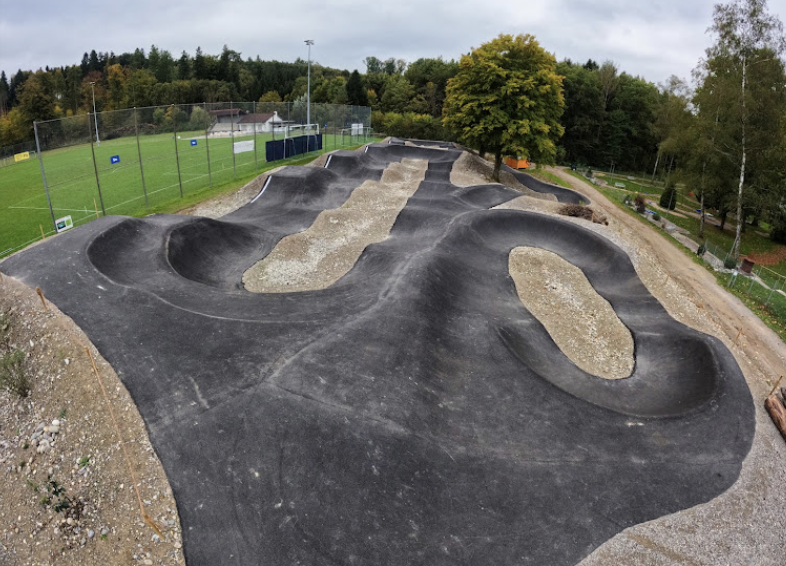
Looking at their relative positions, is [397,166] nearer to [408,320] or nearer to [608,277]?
[608,277]

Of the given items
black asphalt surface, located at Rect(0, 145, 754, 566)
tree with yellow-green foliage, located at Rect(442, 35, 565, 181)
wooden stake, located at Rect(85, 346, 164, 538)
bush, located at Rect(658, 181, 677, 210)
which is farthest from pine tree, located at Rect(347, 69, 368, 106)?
wooden stake, located at Rect(85, 346, 164, 538)

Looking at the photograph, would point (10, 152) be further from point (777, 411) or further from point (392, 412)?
point (777, 411)

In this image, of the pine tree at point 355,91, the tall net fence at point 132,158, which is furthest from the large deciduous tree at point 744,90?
the pine tree at point 355,91

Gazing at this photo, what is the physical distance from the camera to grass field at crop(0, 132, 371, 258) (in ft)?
74.1

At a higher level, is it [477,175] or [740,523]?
[477,175]

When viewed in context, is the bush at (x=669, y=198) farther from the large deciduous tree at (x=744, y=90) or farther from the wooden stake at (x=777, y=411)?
the wooden stake at (x=777, y=411)

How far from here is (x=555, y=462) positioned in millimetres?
8766

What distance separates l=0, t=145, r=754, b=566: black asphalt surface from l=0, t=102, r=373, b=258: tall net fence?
744cm

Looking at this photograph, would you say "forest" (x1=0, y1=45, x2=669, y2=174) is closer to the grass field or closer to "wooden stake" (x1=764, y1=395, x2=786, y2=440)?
the grass field

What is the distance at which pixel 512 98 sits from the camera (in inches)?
1337

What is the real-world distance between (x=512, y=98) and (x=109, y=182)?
3193 cm

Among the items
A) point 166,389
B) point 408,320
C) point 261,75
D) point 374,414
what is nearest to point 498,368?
point 408,320

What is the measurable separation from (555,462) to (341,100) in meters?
74.3

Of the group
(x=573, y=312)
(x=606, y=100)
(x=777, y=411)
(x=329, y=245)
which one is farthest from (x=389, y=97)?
(x=777, y=411)
